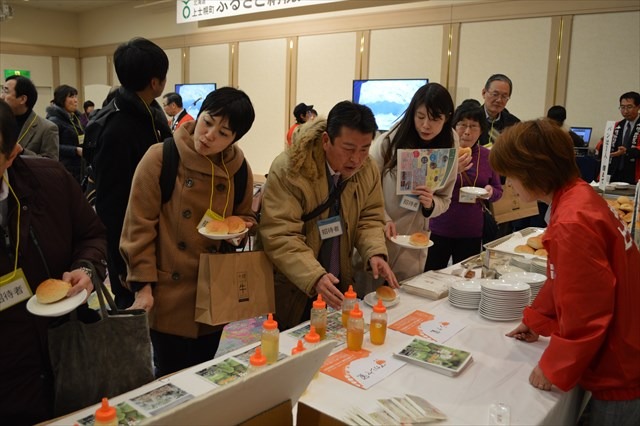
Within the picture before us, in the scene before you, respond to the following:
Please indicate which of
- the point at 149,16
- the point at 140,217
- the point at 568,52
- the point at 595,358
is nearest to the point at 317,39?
the point at 568,52

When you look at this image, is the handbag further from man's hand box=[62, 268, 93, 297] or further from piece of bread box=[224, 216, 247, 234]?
piece of bread box=[224, 216, 247, 234]

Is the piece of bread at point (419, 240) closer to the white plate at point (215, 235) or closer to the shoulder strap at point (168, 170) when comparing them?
the white plate at point (215, 235)

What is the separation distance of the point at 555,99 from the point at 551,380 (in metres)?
4.91

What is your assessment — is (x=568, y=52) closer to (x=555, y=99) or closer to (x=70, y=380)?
(x=555, y=99)

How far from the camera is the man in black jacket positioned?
6.83 feet

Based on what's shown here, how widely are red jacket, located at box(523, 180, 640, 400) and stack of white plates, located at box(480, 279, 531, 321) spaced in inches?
18.1

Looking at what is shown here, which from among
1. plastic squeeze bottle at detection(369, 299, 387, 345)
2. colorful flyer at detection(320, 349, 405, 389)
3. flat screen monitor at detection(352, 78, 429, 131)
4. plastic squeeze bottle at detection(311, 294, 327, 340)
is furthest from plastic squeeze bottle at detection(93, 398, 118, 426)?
flat screen monitor at detection(352, 78, 429, 131)

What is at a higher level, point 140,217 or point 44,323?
point 140,217

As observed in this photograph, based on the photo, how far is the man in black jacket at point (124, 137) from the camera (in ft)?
6.83

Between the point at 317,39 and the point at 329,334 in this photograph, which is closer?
the point at 329,334

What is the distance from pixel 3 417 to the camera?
1.24m

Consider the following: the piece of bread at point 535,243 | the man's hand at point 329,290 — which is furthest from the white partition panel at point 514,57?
the man's hand at point 329,290

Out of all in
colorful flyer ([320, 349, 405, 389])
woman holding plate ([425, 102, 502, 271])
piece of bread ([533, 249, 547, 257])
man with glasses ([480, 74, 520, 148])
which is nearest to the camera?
colorful flyer ([320, 349, 405, 389])

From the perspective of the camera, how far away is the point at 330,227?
1973 mm
